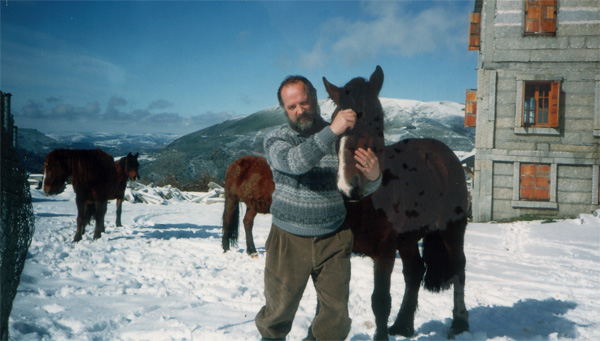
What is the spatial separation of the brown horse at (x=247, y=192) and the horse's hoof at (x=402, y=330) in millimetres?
2444

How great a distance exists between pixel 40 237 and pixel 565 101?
1049cm

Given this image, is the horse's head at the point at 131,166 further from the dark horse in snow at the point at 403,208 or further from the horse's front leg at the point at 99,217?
the dark horse in snow at the point at 403,208

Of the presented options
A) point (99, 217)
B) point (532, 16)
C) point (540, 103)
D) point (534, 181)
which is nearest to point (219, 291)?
point (99, 217)

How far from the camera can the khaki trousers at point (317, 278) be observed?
181cm

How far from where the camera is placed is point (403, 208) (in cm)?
220

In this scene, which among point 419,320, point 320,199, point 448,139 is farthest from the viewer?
point 448,139

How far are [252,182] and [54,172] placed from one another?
294 centimetres

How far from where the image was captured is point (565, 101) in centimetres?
803

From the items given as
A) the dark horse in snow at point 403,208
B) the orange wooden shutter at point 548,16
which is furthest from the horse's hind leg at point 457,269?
the orange wooden shutter at point 548,16

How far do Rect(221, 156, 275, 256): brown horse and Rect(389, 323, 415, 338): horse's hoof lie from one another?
2.44m

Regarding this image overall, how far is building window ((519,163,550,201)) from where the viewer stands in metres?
8.42

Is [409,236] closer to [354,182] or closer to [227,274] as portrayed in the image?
[354,182]

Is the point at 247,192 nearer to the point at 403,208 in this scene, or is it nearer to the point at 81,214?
the point at 81,214

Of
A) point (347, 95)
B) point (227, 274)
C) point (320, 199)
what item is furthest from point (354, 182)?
point (227, 274)
